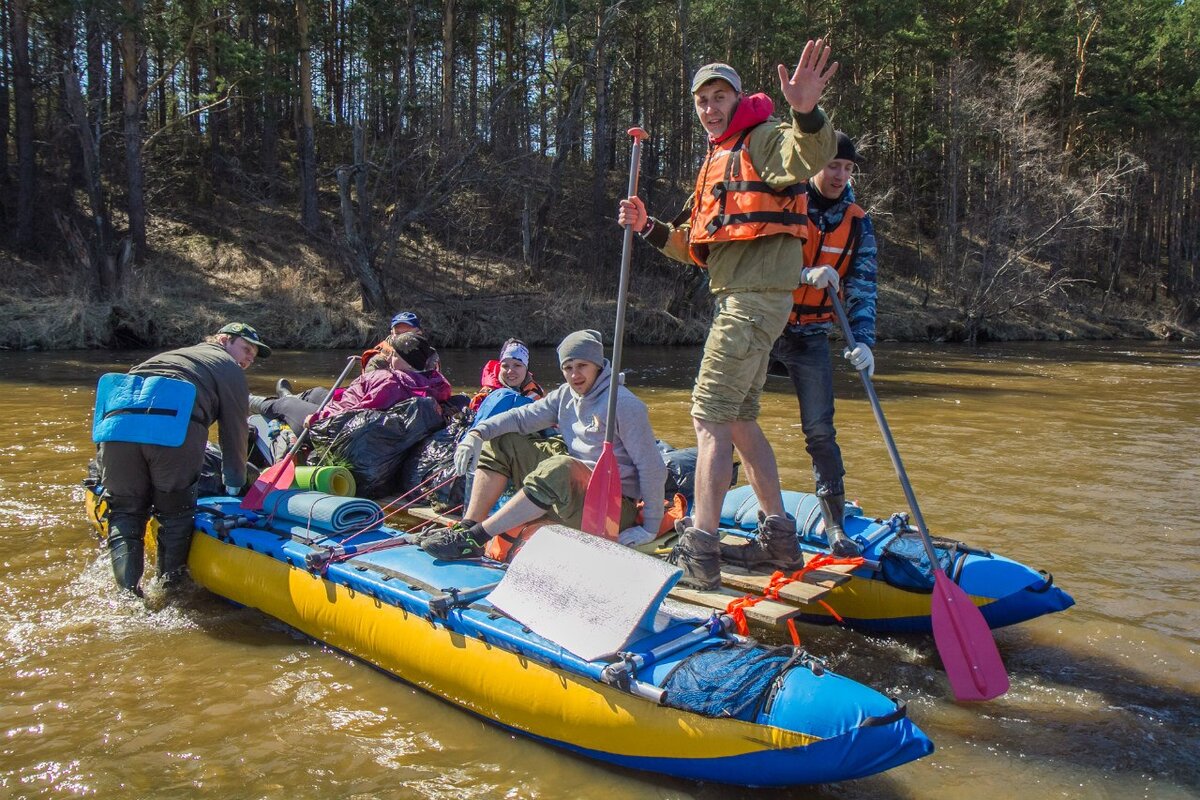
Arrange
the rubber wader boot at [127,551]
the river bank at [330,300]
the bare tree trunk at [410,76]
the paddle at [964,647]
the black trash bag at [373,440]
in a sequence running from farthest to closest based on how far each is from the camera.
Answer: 1. the bare tree trunk at [410,76]
2. the river bank at [330,300]
3. the black trash bag at [373,440]
4. the rubber wader boot at [127,551]
5. the paddle at [964,647]

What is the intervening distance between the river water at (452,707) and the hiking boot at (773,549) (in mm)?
452

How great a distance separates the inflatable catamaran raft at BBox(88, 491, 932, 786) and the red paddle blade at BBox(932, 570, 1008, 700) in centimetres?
76

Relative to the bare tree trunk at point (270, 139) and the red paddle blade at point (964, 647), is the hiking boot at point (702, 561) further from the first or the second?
the bare tree trunk at point (270, 139)

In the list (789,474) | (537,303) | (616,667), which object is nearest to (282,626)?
(616,667)

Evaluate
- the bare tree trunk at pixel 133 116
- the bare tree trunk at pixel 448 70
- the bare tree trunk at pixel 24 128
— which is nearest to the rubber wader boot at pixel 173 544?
the bare tree trunk at pixel 133 116

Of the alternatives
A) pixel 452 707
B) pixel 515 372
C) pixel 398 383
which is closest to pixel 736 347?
pixel 452 707

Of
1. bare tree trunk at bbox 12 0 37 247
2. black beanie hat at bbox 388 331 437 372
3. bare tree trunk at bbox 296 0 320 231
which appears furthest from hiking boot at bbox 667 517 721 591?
bare tree trunk at bbox 12 0 37 247

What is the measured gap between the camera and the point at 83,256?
19562mm

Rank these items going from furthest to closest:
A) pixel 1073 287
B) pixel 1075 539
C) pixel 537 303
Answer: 1. pixel 1073 287
2. pixel 537 303
3. pixel 1075 539

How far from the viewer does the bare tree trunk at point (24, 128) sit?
67.1ft

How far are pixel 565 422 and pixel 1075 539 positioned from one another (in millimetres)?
3548

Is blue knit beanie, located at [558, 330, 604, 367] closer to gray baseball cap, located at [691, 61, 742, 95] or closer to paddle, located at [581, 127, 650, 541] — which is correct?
paddle, located at [581, 127, 650, 541]

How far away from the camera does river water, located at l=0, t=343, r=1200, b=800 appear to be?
10.2 feet

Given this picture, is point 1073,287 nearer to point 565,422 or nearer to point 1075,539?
point 1075,539
